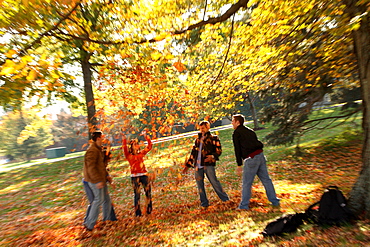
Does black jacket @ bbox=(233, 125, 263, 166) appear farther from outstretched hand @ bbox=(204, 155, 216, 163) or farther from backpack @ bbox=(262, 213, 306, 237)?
backpack @ bbox=(262, 213, 306, 237)

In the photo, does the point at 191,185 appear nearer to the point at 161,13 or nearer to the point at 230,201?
the point at 230,201

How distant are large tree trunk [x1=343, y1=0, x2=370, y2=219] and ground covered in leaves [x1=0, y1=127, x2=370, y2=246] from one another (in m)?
0.41

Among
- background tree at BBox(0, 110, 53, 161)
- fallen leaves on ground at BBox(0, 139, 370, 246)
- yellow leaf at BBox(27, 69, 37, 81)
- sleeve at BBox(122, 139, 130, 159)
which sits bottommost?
fallen leaves on ground at BBox(0, 139, 370, 246)

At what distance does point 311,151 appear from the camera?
34.4 ft

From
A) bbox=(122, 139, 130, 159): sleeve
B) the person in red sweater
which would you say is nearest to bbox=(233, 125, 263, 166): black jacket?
the person in red sweater

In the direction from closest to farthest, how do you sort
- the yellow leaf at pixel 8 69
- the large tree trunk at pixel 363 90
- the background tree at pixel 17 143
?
the yellow leaf at pixel 8 69 < the large tree trunk at pixel 363 90 < the background tree at pixel 17 143

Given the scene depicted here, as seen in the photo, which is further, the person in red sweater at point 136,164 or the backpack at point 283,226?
the person in red sweater at point 136,164

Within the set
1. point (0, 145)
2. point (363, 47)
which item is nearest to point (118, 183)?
point (363, 47)

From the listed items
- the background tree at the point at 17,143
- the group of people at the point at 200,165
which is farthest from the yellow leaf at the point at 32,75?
the background tree at the point at 17,143

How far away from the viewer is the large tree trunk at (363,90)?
149 inches

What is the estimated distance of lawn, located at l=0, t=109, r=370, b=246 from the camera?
366cm

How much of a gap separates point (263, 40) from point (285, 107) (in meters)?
3.92

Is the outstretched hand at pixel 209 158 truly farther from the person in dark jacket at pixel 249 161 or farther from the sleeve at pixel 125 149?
the sleeve at pixel 125 149

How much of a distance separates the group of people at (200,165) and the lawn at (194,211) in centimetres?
41
